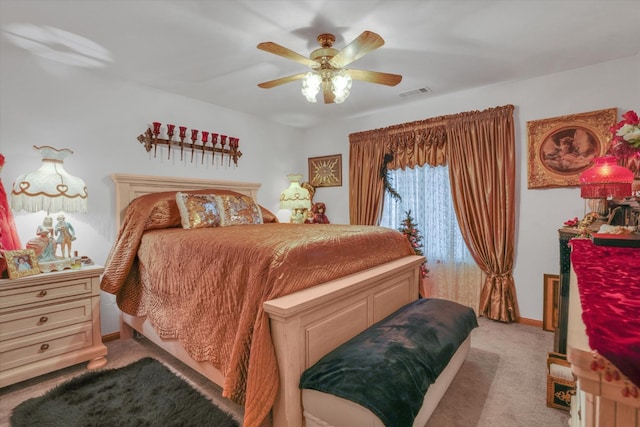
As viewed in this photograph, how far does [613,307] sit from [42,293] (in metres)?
3.02

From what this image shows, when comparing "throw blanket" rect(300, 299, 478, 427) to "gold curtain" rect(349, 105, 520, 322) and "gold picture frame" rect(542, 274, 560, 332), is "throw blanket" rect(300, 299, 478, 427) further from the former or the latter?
"gold curtain" rect(349, 105, 520, 322)

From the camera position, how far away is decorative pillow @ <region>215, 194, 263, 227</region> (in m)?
3.11

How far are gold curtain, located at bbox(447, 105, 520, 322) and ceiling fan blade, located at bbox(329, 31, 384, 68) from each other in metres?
2.02

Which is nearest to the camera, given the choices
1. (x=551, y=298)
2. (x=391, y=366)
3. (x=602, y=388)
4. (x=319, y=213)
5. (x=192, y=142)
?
(x=602, y=388)

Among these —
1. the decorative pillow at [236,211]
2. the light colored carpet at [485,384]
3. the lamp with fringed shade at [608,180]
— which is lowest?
the light colored carpet at [485,384]

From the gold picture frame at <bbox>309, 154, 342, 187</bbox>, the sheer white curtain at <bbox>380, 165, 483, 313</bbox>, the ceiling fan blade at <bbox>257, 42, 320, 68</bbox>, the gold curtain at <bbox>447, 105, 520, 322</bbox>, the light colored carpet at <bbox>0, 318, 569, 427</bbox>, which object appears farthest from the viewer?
the gold picture frame at <bbox>309, 154, 342, 187</bbox>

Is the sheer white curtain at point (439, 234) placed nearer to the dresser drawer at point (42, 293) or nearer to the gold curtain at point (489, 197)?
the gold curtain at point (489, 197)

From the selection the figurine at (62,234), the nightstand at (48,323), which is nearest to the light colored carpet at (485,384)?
the nightstand at (48,323)

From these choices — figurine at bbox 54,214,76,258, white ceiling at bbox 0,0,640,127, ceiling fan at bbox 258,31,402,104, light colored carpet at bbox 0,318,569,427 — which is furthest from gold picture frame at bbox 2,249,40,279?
ceiling fan at bbox 258,31,402,104

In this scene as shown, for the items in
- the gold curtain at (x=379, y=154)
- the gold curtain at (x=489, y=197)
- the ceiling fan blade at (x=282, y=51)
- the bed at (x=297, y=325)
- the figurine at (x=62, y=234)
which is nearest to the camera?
the bed at (x=297, y=325)

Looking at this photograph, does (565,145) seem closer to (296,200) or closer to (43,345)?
(296,200)

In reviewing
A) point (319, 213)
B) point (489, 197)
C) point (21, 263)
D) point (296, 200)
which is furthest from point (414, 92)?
point (21, 263)

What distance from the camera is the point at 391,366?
1485mm

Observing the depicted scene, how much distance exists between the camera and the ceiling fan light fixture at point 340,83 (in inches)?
86.5
